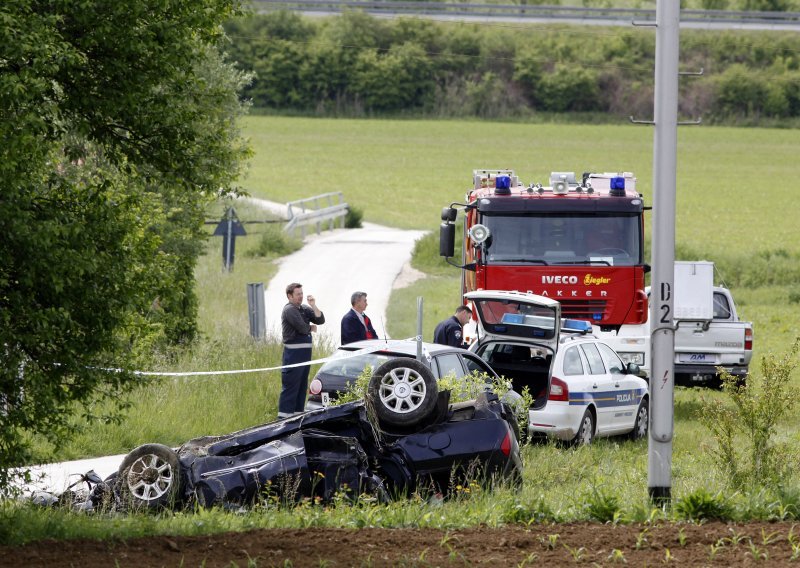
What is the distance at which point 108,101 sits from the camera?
8.70m

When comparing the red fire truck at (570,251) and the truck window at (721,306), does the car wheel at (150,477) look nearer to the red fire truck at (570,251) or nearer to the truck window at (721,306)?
the red fire truck at (570,251)

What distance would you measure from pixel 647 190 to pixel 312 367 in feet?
148

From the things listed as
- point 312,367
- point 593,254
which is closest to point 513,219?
point 593,254

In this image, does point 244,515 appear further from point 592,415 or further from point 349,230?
point 349,230

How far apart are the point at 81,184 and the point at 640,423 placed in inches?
373

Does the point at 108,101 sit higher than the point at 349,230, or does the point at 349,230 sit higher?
the point at 108,101

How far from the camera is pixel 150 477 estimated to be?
380 inches

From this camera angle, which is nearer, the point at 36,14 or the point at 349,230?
the point at 36,14

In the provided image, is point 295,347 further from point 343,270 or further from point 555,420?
point 343,270

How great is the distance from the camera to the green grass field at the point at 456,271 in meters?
9.08

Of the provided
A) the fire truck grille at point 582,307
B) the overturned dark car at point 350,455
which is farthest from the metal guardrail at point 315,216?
the overturned dark car at point 350,455

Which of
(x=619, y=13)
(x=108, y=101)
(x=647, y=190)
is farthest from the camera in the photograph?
(x=619, y=13)

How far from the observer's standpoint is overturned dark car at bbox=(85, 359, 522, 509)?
9562 mm

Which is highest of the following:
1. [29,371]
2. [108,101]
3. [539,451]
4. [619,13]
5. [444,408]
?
[619,13]
